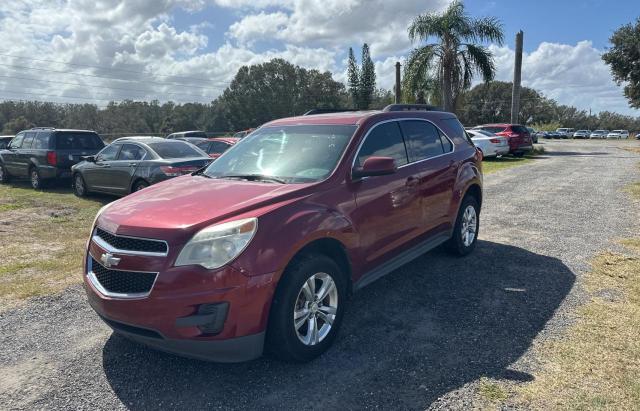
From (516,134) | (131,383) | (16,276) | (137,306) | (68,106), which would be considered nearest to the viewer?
(137,306)

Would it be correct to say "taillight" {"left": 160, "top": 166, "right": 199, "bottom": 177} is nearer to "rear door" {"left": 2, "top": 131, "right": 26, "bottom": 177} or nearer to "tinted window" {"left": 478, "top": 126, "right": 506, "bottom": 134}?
"rear door" {"left": 2, "top": 131, "right": 26, "bottom": 177}

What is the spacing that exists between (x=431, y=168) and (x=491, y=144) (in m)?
16.9

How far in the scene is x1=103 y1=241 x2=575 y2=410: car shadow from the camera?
2949 mm

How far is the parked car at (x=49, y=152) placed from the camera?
12258 mm

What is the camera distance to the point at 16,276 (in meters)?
5.35

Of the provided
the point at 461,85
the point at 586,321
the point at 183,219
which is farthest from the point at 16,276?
the point at 461,85

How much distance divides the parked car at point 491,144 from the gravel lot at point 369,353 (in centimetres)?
1540

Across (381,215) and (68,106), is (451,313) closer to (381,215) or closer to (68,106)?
(381,215)

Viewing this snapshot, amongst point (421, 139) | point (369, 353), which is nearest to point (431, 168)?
point (421, 139)

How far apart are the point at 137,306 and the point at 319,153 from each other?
196 centimetres

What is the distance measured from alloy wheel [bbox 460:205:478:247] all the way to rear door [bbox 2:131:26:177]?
43.0ft

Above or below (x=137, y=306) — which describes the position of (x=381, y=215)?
above

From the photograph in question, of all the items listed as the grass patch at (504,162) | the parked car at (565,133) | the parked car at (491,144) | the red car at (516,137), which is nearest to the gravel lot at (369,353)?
the grass patch at (504,162)

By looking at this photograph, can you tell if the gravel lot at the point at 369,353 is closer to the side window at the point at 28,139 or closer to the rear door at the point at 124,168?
the rear door at the point at 124,168
